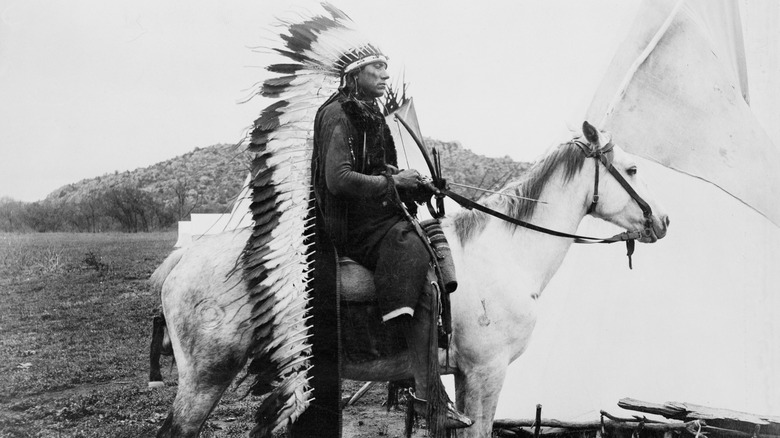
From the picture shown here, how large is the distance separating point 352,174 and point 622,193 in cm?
164

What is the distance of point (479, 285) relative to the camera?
3088mm

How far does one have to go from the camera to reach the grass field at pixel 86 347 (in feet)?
13.7

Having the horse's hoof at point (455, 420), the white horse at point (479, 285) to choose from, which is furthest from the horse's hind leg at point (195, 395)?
the horse's hoof at point (455, 420)

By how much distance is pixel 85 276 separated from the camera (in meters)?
5.03

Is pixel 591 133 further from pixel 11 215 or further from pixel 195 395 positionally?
pixel 11 215

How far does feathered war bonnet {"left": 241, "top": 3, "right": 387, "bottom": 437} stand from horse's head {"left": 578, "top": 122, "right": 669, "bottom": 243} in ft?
4.50

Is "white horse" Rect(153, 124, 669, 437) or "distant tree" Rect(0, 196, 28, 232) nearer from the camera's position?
"white horse" Rect(153, 124, 669, 437)

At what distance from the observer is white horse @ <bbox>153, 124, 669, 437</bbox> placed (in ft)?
9.21

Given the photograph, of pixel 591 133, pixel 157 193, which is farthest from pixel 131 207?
pixel 591 133

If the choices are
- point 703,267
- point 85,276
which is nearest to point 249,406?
point 85,276

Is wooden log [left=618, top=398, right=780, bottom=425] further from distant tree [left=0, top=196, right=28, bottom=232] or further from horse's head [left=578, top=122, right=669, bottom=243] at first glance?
distant tree [left=0, top=196, right=28, bottom=232]

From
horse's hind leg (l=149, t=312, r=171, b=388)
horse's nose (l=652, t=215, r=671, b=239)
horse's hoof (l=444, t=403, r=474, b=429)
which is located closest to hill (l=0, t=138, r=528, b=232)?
horse's nose (l=652, t=215, r=671, b=239)

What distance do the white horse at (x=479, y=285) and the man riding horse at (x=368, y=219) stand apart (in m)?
0.25

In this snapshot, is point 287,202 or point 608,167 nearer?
point 287,202
